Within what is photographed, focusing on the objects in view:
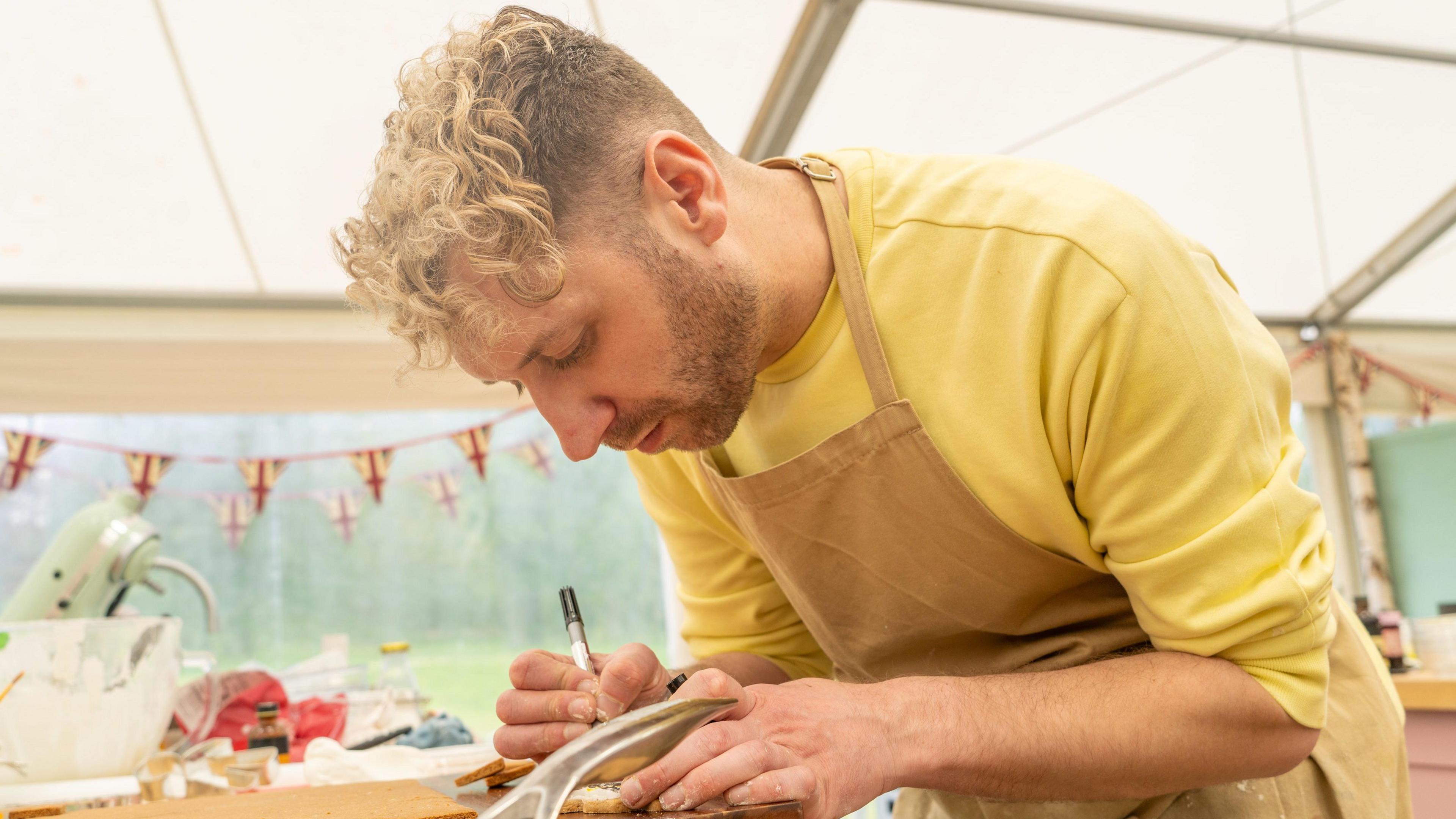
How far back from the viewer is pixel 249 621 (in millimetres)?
3541

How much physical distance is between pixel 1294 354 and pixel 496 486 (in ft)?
11.4

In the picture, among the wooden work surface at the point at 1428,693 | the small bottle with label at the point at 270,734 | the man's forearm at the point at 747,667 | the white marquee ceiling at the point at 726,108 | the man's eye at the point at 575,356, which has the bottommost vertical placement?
the wooden work surface at the point at 1428,693

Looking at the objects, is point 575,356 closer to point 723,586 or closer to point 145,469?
point 723,586

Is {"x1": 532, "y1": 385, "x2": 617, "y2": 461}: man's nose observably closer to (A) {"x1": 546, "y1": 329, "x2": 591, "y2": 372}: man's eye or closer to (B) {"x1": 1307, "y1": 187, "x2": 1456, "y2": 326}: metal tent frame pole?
(A) {"x1": 546, "y1": 329, "x2": 591, "y2": 372}: man's eye

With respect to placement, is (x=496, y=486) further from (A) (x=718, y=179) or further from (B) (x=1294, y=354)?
(B) (x=1294, y=354)

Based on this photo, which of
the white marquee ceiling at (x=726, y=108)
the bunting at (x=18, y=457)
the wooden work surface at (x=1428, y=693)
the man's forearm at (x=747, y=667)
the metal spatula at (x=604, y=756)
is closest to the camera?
the metal spatula at (x=604, y=756)

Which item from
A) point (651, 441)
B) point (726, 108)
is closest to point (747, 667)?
point (651, 441)

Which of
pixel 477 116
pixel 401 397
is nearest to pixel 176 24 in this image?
pixel 401 397

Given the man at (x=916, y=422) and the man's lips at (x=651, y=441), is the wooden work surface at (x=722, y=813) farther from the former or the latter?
the man's lips at (x=651, y=441)

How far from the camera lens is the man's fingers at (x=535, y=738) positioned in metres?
1.02

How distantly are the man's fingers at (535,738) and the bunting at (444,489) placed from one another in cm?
289

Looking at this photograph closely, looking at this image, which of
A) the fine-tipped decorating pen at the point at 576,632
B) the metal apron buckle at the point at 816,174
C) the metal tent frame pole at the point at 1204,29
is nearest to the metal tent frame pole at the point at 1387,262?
the metal tent frame pole at the point at 1204,29

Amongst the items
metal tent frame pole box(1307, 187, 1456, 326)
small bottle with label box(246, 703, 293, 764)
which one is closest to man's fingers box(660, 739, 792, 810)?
small bottle with label box(246, 703, 293, 764)

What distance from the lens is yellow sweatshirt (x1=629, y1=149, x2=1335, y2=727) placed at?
907 millimetres
